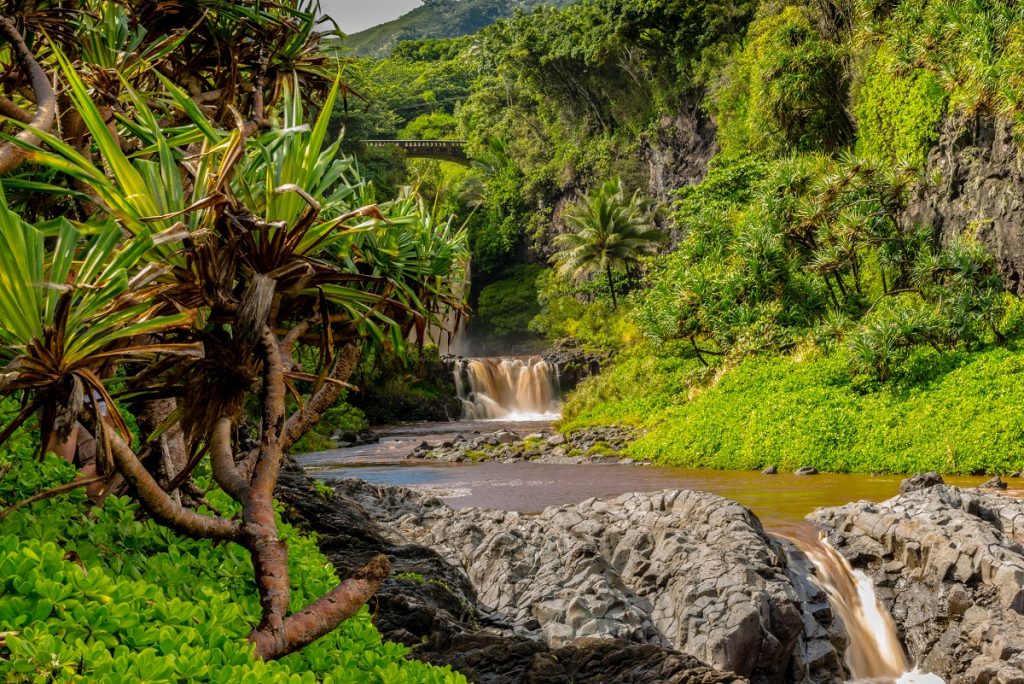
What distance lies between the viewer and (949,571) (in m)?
8.95

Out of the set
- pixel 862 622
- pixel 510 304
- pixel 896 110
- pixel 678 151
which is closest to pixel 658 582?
pixel 862 622

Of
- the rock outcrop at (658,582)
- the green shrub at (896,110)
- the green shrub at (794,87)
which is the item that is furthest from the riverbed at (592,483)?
the green shrub at (794,87)

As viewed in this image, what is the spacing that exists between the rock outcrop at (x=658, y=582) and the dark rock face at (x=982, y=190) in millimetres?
12880

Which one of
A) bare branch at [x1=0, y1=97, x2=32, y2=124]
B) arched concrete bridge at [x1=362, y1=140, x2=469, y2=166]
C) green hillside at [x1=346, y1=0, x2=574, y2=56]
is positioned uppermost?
green hillside at [x1=346, y1=0, x2=574, y2=56]

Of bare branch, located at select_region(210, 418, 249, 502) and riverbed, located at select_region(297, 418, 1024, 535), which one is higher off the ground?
bare branch, located at select_region(210, 418, 249, 502)

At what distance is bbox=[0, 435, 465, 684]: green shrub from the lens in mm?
2266

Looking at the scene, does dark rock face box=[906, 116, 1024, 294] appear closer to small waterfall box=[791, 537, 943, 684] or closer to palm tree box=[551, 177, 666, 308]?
small waterfall box=[791, 537, 943, 684]

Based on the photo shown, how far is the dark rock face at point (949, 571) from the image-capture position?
8.14m

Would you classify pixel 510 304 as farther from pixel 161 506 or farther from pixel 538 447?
pixel 161 506

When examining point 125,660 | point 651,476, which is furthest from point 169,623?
point 651,476

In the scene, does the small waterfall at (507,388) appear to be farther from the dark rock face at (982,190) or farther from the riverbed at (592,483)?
the dark rock face at (982,190)

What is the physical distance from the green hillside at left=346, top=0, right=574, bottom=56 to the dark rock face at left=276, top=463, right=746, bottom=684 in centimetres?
13795

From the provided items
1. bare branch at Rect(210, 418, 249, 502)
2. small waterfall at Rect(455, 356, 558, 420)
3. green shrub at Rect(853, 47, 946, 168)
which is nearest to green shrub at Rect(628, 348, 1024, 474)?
green shrub at Rect(853, 47, 946, 168)

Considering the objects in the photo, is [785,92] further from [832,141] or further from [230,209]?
[230,209]
